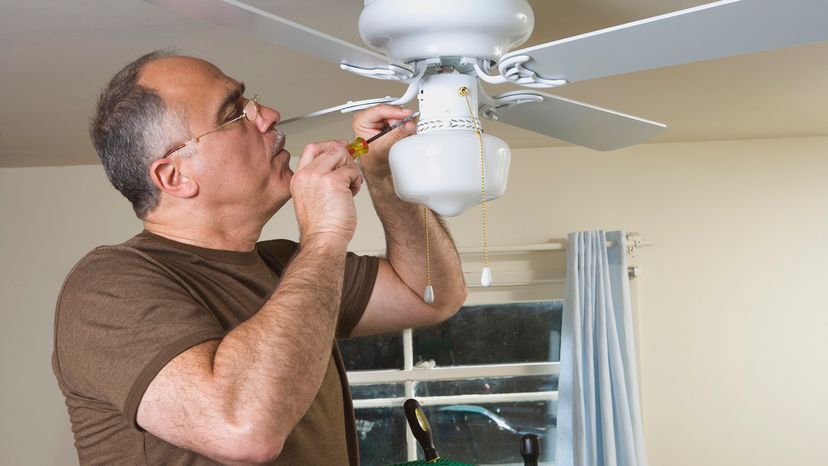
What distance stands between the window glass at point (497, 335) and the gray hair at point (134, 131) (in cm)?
241

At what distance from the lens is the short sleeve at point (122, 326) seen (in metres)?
0.98

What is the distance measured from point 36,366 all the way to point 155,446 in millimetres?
2544

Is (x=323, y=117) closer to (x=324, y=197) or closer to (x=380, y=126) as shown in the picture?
(x=380, y=126)

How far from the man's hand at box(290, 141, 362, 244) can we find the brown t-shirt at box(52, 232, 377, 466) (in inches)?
4.2

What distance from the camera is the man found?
37.7 inches

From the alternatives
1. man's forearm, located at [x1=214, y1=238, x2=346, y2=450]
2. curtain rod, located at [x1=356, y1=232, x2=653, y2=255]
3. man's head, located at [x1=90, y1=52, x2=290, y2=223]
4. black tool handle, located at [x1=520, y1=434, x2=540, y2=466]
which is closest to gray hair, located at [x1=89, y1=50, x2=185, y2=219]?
man's head, located at [x1=90, y1=52, x2=290, y2=223]

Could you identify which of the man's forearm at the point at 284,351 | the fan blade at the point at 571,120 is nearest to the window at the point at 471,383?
the fan blade at the point at 571,120

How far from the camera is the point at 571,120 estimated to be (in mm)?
1362

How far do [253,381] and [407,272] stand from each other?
0.59 meters

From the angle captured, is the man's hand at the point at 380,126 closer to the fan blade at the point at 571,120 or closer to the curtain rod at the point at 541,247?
the fan blade at the point at 571,120

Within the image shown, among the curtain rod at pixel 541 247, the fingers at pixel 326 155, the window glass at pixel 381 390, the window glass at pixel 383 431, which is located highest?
the curtain rod at pixel 541 247

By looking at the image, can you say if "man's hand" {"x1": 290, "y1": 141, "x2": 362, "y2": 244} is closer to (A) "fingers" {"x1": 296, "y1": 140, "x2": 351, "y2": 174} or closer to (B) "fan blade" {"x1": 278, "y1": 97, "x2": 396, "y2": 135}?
(A) "fingers" {"x1": 296, "y1": 140, "x2": 351, "y2": 174}

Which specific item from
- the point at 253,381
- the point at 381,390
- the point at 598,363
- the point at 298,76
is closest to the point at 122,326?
the point at 253,381

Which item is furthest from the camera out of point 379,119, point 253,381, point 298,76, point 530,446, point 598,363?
point 598,363
